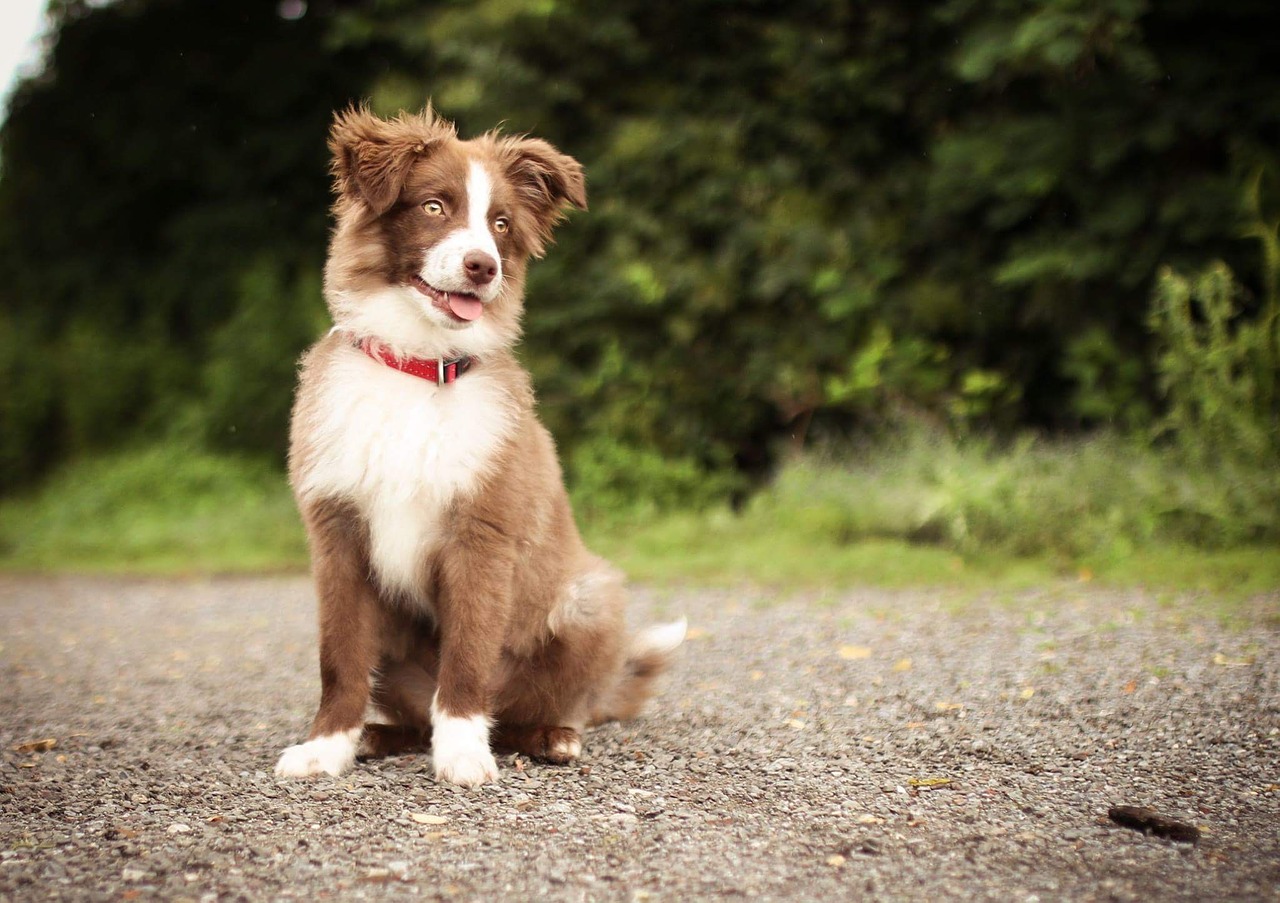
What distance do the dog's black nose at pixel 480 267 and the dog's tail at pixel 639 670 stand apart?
1498mm

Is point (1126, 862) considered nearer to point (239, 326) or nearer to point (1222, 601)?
point (1222, 601)

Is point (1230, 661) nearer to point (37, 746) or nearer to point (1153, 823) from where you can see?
point (1153, 823)

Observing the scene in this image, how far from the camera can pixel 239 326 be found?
13.4 meters

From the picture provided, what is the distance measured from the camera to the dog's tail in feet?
13.7

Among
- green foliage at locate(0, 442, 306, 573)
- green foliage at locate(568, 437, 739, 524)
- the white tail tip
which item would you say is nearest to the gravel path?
the white tail tip

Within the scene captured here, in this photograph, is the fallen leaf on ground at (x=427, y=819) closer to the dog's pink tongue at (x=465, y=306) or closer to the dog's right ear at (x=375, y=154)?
the dog's pink tongue at (x=465, y=306)

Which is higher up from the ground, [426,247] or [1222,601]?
[426,247]

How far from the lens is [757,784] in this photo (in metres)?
3.39

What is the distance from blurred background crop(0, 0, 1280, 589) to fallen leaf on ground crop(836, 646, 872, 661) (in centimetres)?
203

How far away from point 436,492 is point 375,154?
3.79ft

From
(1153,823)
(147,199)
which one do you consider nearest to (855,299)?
(1153,823)

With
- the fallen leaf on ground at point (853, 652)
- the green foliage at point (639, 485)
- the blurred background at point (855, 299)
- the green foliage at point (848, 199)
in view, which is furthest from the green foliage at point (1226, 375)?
the green foliage at point (639, 485)

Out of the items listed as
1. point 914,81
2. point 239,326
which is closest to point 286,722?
point 914,81

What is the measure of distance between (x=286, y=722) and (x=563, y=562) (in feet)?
4.60
